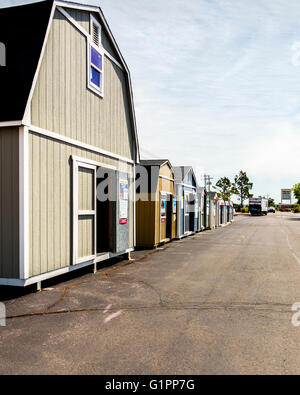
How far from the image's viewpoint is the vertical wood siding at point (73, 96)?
22.5 ft

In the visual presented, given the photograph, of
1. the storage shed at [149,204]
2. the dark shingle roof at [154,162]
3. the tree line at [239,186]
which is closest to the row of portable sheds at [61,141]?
A: the storage shed at [149,204]

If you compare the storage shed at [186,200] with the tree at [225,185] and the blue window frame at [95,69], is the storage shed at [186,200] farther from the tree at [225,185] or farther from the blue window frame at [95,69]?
the tree at [225,185]

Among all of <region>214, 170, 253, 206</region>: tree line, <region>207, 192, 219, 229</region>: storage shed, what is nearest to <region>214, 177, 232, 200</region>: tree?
<region>214, 170, 253, 206</region>: tree line

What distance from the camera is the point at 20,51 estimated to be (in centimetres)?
679

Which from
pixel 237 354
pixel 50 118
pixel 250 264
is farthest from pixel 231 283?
pixel 50 118

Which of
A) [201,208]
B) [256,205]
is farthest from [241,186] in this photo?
[201,208]

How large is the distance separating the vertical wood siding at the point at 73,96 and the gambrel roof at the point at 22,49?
214mm

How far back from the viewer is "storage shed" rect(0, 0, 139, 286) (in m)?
6.22

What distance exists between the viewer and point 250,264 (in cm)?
1020

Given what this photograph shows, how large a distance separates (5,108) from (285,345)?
20.0 feet

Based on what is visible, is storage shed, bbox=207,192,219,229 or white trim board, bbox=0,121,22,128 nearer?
white trim board, bbox=0,121,22,128

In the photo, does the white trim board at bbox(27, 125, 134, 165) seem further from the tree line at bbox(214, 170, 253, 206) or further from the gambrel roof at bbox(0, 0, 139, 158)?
the tree line at bbox(214, 170, 253, 206)

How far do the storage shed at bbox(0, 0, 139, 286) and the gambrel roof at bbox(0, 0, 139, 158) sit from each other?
0.02m
